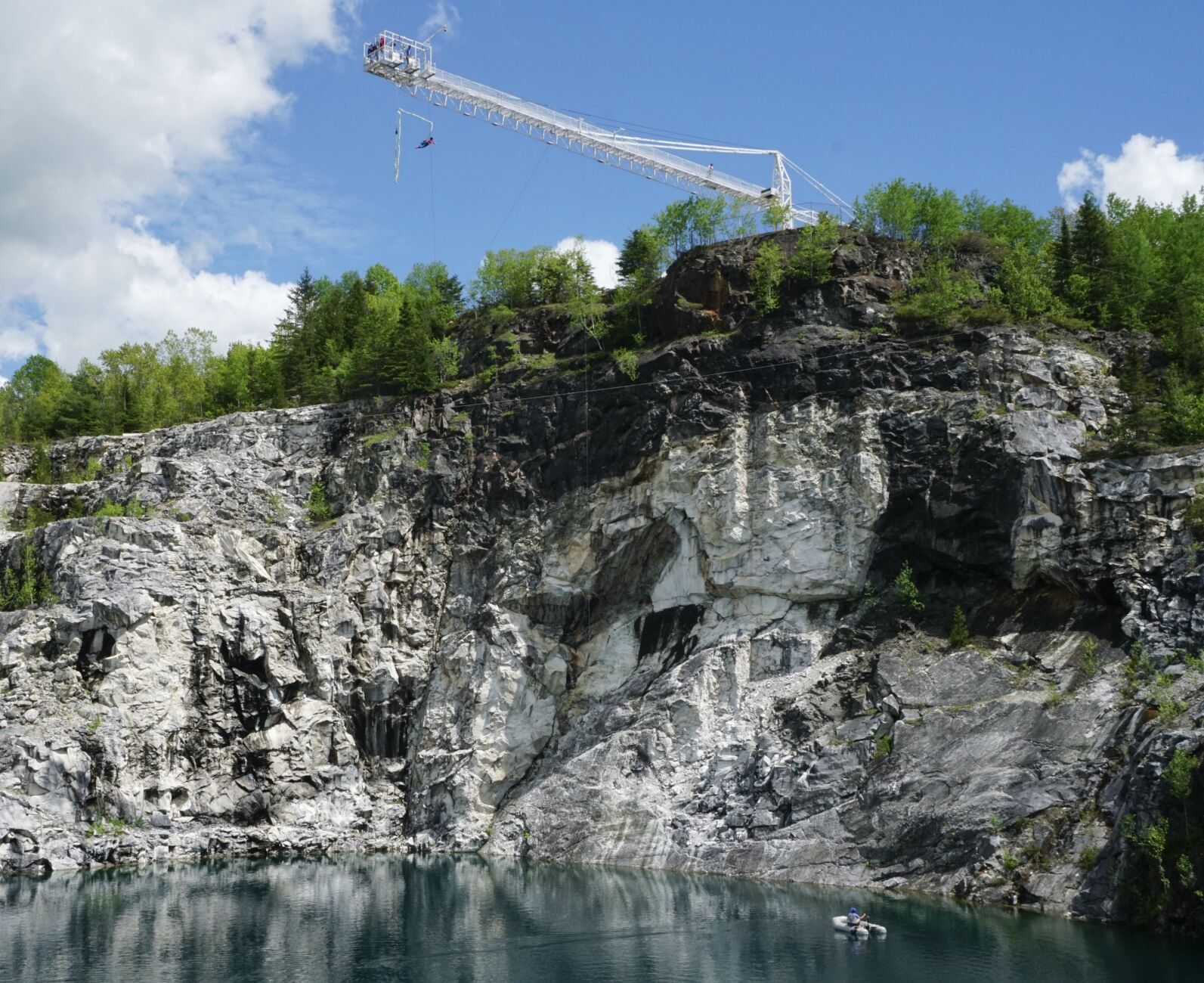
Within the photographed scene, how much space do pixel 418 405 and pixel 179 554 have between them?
1745cm

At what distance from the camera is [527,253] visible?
273 ft

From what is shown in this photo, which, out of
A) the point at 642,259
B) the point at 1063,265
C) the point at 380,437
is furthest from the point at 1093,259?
the point at 380,437

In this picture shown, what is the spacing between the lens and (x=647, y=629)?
6328 cm

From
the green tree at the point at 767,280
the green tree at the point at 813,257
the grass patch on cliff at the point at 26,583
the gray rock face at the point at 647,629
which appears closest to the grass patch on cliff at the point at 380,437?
the gray rock face at the point at 647,629

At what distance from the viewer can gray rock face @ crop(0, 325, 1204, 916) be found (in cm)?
4938

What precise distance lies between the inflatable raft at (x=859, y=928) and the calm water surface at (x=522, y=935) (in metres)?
0.35

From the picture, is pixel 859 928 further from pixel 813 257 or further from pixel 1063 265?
pixel 1063 265

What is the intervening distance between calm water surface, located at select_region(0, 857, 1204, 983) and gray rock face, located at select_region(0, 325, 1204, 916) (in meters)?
3.99

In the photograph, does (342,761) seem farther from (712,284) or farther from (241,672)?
(712,284)

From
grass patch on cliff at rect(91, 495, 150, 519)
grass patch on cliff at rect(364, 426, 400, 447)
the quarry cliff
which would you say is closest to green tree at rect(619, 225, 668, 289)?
the quarry cliff

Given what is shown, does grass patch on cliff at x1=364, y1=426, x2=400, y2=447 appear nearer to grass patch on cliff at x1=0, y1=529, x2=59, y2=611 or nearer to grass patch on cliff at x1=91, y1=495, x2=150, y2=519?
grass patch on cliff at x1=91, y1=495, x2=150, y2=519

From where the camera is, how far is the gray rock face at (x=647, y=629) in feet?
162

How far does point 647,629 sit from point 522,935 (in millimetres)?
23836

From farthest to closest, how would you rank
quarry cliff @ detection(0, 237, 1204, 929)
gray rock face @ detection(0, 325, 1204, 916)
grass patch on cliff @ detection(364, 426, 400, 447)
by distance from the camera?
grass patch on cliff @ detection(364, 426, 400, 447) < gray rock face @ detection(0, 325, 1204, 916) < quarry cliff @ detection(0, 237, 1204, 929)
